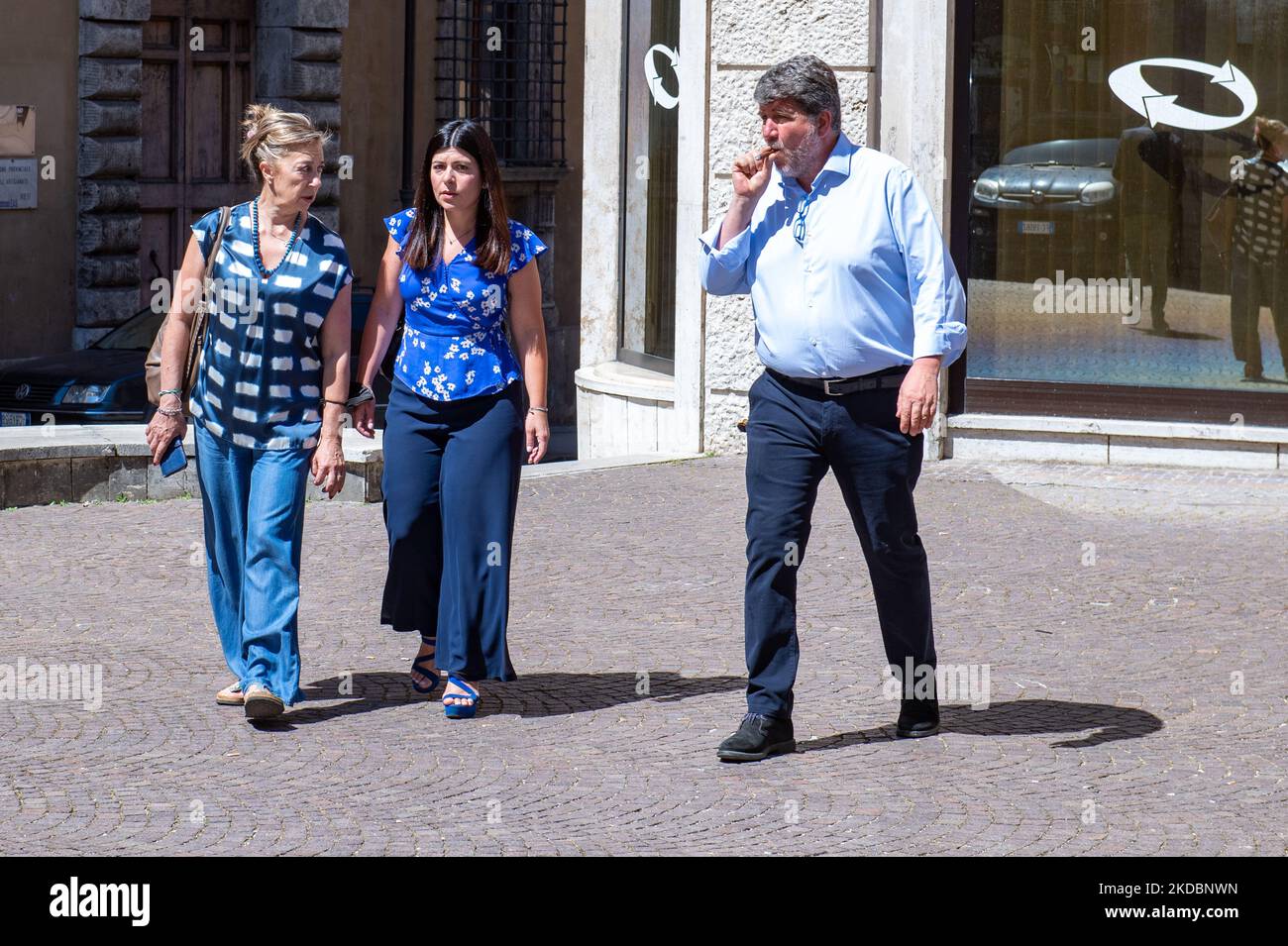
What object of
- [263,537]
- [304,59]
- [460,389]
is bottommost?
[263,537]

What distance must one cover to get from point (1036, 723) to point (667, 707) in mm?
1122

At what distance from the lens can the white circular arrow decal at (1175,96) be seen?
1134cm

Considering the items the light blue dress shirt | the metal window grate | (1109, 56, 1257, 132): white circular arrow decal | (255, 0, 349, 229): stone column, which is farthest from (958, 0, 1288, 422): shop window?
the metal window grate

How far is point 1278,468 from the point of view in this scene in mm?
11125

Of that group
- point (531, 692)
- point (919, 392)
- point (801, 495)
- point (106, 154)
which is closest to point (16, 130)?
point (106, 154)

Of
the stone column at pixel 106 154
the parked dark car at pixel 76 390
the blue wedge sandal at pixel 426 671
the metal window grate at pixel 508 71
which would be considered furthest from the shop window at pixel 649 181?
the metal window grate at pixel 508 71

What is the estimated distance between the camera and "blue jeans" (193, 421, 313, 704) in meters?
6.25

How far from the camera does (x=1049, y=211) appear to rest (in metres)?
11.6

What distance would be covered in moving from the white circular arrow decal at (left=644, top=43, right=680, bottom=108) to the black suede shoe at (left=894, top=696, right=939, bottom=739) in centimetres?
729

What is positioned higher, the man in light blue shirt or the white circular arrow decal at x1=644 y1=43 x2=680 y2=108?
the white circular arrow decal at x1=644 y1=43 x2=680 y2=108

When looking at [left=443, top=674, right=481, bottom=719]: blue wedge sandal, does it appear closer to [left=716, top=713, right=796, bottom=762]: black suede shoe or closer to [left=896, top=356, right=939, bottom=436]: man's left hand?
[left=716, top=713, right=796, bottom=762]: black suede shoe

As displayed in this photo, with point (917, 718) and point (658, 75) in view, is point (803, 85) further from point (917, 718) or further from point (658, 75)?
point (658, 75)

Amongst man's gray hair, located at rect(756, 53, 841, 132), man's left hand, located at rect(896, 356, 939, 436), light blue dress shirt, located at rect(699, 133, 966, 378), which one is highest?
man's gray hair, located at rect(756, 53, 841, 132)

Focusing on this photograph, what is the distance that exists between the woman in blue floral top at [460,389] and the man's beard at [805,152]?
38.2 inches
